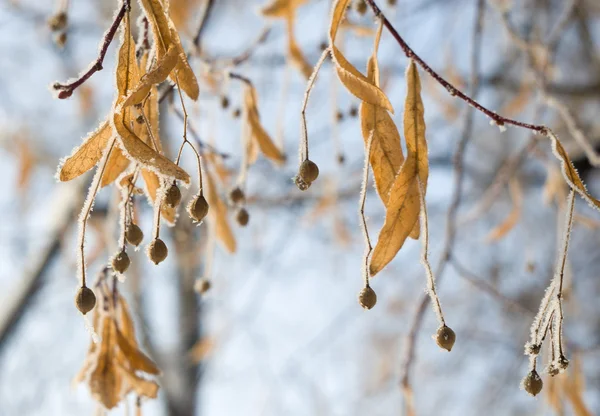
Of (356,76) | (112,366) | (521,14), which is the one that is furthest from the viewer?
(521,14)

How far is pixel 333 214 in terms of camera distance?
6.20 ft

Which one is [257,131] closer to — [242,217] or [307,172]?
[242,217]

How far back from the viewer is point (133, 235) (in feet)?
2.15

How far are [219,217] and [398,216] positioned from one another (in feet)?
1.22

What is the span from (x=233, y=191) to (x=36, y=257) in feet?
5.58

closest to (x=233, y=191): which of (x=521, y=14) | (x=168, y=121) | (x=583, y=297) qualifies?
(x=168, y=121)

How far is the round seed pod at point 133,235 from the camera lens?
0.65m

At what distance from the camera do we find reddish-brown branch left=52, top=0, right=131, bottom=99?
57cm

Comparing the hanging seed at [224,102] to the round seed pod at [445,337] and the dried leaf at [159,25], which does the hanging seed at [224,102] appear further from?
the round seed pod at [445,337]

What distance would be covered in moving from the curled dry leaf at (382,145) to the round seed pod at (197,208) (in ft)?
0.57

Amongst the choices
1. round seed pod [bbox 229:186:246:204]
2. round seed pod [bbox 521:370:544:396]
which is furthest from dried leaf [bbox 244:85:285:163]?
round seed pod [bbox 521:370:544:396]

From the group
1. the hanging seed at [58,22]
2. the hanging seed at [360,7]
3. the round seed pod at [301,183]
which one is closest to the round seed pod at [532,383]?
the round seed pod at [301,183]

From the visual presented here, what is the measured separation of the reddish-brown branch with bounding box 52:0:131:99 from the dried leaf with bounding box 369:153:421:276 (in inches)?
11.8

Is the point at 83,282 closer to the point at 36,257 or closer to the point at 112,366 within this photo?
the point at 112,366
